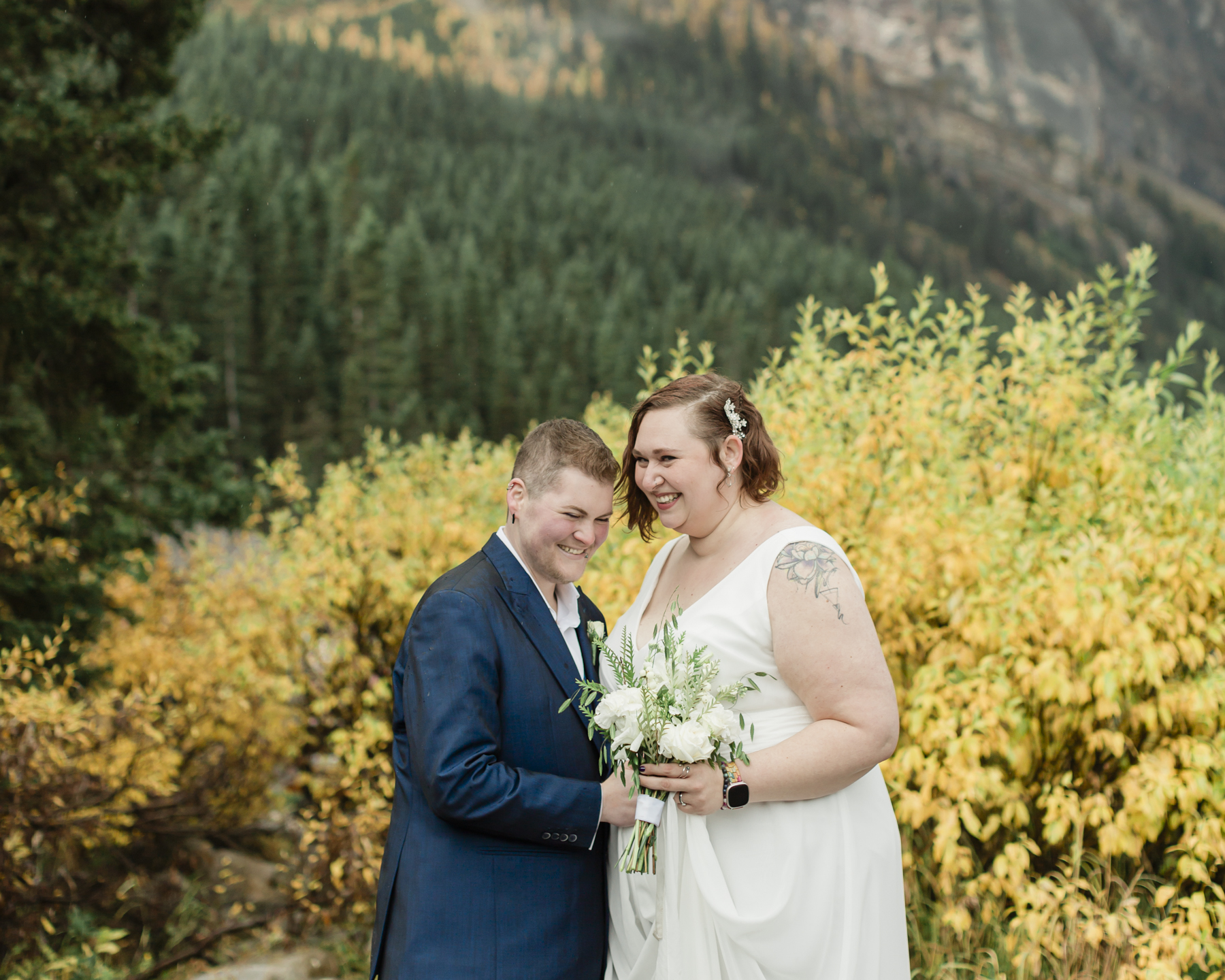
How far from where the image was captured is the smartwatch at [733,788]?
1996 mm

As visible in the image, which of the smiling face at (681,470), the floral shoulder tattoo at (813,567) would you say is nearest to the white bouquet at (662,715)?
the floral shoulder tattoo at (813,567)

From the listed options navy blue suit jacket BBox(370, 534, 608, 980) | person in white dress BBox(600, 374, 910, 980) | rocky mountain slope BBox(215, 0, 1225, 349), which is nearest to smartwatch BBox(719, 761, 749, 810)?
person in white dress BBox(600, 374, 910, 980)

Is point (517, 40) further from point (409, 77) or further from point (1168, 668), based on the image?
point (1168, 668)

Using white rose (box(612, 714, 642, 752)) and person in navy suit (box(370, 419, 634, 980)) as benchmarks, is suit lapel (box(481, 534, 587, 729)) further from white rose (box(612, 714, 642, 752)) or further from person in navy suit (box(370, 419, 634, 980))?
white rose (box(612, 714, 642, 752))

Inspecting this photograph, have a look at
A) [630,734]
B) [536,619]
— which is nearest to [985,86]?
[536,619]

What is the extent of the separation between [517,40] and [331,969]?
150785 millimetres

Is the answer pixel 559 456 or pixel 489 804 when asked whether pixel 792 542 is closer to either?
pixel 559 456

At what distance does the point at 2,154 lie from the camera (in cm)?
663

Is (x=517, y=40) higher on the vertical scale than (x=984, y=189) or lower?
higher

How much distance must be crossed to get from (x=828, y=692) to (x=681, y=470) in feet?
2.05

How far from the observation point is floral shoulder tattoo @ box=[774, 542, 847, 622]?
2.04m

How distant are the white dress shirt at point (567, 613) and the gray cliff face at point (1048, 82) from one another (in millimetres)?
163477

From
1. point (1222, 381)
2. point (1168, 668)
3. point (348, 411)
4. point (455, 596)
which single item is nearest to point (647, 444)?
point (455, 596)

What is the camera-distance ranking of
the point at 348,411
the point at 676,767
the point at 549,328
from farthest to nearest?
1. the point at 549,328
2. the point at 348,411
3. the point at 676,767
